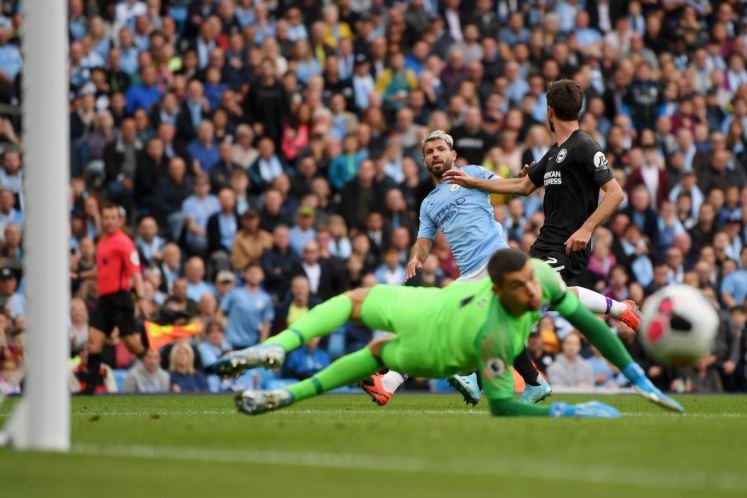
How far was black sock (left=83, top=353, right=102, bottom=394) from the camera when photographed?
54.4ft

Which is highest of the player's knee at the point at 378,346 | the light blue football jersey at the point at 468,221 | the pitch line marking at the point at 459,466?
the light blue football jersey at the point at 468,221

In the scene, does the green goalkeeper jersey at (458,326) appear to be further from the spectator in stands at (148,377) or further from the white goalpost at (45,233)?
the spectator in stands at (148,377)

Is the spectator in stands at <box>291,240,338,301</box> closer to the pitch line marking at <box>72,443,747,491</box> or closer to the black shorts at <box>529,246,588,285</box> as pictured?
the black shorts at <box>529,246,588,285</box>

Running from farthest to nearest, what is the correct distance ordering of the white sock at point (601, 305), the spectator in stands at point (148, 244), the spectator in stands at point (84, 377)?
the spectator in stands at point (148, 244)
the spectator in stands at point (84, 377)
the white sock at point (601, 305)

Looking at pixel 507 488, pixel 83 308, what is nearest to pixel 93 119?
pixel 83 308

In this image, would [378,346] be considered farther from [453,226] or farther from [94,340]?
[94,340]

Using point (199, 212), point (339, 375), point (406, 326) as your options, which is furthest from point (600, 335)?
point (199, 212)

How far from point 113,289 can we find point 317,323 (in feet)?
26.5

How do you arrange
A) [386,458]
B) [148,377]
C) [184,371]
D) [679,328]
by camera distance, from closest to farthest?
[386,458] < [679,328] < [148,377] < [184,371]

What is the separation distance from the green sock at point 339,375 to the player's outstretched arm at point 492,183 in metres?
2.79

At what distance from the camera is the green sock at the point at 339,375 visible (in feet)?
A: 29.3

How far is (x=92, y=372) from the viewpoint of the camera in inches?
654

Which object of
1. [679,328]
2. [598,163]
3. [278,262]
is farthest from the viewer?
[278,262]

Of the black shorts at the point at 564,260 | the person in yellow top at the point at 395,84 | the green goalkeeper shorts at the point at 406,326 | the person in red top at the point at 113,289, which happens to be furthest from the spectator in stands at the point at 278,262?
the green goalkeeper shorts at the point at 406,326
